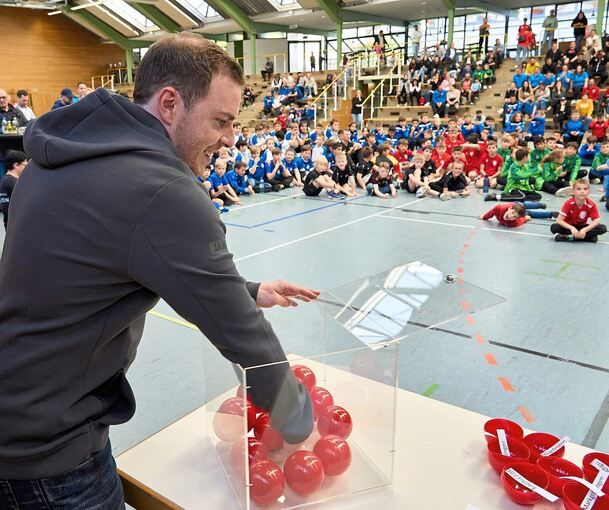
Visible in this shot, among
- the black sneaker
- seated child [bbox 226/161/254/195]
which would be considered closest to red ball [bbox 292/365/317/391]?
the black sneaker

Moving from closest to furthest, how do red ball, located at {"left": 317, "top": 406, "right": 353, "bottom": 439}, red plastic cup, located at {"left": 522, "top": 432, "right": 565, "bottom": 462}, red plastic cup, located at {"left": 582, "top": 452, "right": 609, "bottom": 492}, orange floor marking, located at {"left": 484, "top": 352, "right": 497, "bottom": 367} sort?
1. red plastic cup, located at {"left": 582, "top": 452, "right": 609, "bottom": 492}
2. red ball, located at {"left": 317, "top": 406, "right": 353, "bottom": 439}
3. red plastic cup, located at {"left": 522, "top": 432, "right": 565, "bottom": 462}
4. orange floor marking, located at {"left": 484, "top": 352, "right": 497, "bottom": 367}

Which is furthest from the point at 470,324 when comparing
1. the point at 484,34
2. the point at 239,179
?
the point at 484,34

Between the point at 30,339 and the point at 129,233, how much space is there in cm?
31

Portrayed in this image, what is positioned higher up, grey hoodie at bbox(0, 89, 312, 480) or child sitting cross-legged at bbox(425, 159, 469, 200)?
grey hoodie at bbox(0, 89, 312, 480)

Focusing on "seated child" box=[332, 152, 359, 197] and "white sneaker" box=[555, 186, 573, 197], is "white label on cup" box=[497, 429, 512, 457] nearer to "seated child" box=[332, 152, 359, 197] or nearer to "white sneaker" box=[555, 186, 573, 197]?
"seated child" box=[332, 152, 359, 197]

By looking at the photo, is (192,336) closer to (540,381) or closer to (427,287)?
(427,287)

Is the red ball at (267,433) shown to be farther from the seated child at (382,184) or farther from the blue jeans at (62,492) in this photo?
the seated child at (382,184)

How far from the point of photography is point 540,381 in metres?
3.09

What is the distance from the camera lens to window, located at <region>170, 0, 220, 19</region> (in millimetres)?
24927

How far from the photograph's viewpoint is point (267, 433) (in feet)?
4.38

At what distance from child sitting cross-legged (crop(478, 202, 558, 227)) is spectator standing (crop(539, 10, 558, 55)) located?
1367 cm

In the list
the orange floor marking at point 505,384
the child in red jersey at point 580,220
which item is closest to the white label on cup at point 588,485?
the orange floor marking at point 505,384

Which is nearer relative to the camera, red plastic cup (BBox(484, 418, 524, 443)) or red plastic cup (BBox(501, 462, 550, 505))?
red plastic cup (BBox(501, 462, 550, 505))

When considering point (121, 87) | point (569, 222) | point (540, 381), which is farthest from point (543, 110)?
point (121, 87)
